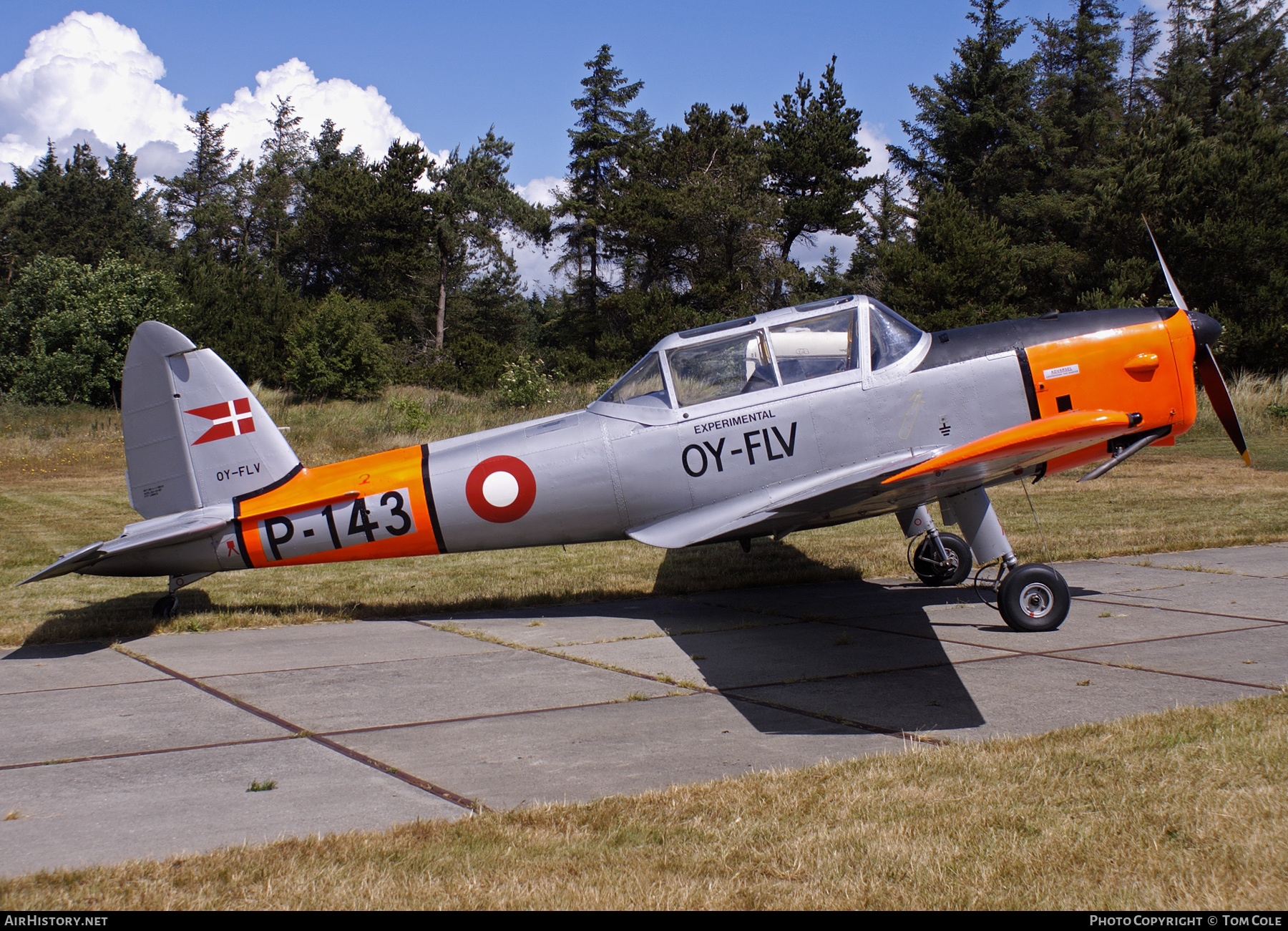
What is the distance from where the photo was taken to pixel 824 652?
22.9 ft

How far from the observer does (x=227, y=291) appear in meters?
52.2

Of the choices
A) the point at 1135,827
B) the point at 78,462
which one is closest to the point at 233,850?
the point at 1135,827

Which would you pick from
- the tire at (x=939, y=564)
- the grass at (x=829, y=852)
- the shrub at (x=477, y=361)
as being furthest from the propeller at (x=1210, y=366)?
the shrub at (x=477, y=361)

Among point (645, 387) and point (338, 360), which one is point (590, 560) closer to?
point (645, 387)

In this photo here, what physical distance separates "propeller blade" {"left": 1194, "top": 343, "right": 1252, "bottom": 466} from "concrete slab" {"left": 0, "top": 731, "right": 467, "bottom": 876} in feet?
24.6

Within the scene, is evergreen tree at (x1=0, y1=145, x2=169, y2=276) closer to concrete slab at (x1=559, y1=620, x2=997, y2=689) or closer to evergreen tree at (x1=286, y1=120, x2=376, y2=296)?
evergreen tree at (x1=286, y1=120, x2=376, y2=296)

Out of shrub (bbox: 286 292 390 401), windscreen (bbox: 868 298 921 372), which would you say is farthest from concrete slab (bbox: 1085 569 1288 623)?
shrub (bbox: 286 292 390 401)

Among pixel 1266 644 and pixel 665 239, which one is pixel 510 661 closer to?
pixel 1266 644

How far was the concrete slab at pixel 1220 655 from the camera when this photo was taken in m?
5.87

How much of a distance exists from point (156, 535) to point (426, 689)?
2.96m

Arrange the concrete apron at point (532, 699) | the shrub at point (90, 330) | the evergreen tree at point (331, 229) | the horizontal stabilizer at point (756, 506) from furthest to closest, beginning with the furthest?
the evergreen tree at point (331, 229) < the shrub at point (90, 330) < the horizontal stabilizer at point (756, 506) < the concrete apron at point (532, 699)

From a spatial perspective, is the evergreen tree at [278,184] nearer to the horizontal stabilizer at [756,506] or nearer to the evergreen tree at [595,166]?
the evergreen tree at [595,166]

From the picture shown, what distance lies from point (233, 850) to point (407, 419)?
2476 cm

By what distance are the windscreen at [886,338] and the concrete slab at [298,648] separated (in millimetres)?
3782
